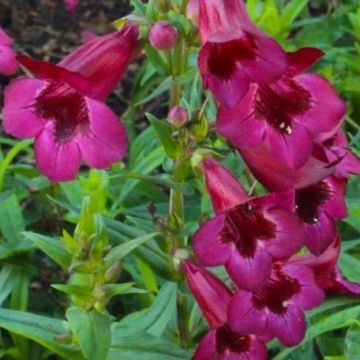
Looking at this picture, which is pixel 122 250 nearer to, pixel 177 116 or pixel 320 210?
pixel 177 116

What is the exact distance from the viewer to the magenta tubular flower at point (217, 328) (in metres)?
2.12

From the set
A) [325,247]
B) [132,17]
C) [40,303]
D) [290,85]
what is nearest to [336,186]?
[325,247]

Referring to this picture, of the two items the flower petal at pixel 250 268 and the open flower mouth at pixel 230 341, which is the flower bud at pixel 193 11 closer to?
the flower petal at pixel 250 268

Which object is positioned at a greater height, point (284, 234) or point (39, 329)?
point (284, 234)

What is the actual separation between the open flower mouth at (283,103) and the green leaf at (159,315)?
0.59 meters

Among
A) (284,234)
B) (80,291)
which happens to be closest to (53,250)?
(80,291)

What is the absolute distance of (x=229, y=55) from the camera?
1826mm

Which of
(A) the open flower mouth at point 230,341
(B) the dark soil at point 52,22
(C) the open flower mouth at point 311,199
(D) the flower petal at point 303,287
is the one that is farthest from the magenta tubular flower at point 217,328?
(B) the dark soil at point 52,22

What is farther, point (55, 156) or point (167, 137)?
point (167, 137)

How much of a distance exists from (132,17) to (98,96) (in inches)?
7.9

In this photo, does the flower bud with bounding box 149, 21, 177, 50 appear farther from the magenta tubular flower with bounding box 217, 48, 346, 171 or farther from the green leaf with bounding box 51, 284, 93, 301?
the green leaf with bounding box 51, 284, 93, 301

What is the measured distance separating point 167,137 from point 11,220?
2.98 ft

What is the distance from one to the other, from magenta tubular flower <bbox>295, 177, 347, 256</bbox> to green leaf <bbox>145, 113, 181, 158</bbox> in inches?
9.9

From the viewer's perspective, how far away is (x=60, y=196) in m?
3.09
